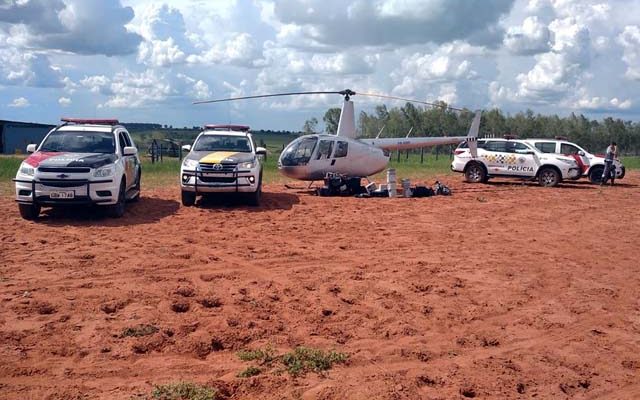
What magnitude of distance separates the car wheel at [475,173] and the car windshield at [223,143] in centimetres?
1151

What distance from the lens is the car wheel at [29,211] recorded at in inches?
511

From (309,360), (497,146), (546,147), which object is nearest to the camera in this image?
(309,360)

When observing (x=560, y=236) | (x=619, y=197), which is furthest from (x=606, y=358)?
(x=619, y=197)

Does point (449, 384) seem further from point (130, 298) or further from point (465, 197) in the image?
point (465, 197)

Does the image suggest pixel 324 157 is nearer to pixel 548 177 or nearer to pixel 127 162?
pixel 127 162

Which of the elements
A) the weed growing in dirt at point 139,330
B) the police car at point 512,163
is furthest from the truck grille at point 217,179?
the police car at point 512,163

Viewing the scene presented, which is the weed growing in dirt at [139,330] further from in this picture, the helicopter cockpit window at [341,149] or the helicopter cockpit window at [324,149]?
the helicopter cockpit window at [341,149]

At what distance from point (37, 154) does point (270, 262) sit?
6.57 metres

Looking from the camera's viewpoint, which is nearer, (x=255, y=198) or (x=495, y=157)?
(x=255, y=198)

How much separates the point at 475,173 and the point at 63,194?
55.1 feet

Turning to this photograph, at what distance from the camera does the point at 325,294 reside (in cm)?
771

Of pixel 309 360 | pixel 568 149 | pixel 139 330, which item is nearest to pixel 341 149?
pixel 568 149

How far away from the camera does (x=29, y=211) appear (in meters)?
13.0

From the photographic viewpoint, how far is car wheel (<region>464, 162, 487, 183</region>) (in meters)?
25.0
